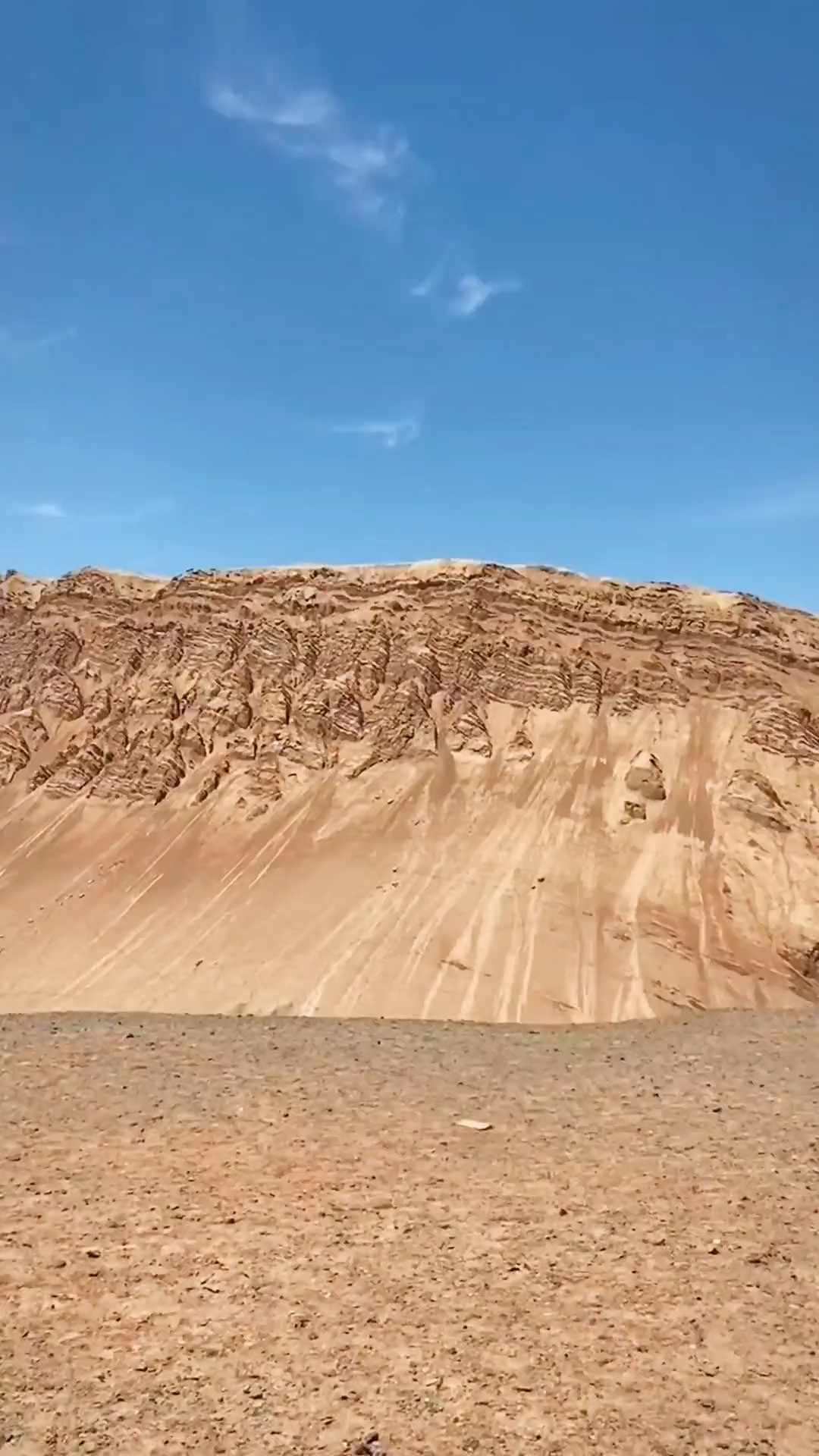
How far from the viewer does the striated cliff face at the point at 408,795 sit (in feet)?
73.5

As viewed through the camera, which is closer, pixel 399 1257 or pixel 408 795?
pixel 399 1257

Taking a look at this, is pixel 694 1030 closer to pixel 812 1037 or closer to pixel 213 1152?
pixel 812 1037

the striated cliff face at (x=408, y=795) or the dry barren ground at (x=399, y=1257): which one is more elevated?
the striated cliff face at (x=408, y=795)

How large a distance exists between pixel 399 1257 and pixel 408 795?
66.5 feet

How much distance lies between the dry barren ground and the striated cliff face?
30.8 ft

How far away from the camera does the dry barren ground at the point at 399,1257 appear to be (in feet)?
19.4

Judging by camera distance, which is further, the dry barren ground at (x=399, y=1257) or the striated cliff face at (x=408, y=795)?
the striated cliff face at (x=408, y=795)

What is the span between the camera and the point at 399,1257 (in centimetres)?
766

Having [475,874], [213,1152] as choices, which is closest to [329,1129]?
[213,1152]

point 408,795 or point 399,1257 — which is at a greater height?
point 408,795

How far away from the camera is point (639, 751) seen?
93.6ft

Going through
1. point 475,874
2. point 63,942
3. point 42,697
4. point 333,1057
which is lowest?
point 63,942

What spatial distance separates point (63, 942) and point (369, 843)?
24.4ft

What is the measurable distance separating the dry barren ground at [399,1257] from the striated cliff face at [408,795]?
9376 mm
